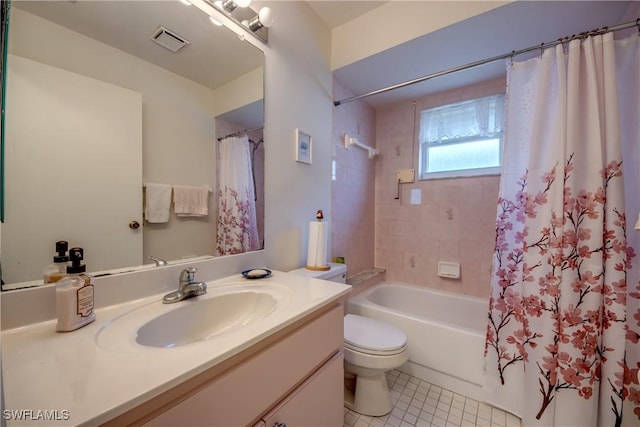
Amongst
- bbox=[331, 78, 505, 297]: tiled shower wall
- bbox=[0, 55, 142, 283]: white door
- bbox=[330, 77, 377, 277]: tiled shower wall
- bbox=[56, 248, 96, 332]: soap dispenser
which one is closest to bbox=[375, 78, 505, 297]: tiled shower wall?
bbox=[331, 78, 505, 297]: tiled shower wall

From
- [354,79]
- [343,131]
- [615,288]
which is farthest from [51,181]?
[615,288]

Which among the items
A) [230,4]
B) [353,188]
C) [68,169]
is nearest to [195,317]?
[68,169]

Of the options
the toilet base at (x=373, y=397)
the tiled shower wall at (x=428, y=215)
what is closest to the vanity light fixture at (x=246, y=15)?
the tiled shower wall at (x=428, y=215)

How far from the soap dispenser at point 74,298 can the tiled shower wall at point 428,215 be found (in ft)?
7.27

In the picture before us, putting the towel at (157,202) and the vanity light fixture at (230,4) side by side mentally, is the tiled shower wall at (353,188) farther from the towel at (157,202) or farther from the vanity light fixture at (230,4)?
the towel at (157,202)

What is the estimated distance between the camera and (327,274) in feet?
4.75

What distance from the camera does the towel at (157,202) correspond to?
3.02 ft

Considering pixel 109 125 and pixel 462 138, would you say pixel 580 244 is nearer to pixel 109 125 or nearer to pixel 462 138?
pixel 462 138

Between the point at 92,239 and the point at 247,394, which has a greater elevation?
the point at 92,239

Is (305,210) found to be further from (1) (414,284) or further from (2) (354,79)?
(1) (414,284)

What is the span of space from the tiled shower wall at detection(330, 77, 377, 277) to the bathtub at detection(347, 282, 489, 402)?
1.31ft

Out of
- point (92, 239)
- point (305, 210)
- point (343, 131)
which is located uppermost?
point (343, 131)

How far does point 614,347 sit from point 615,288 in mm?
255

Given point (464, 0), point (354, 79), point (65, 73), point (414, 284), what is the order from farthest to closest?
point (414, 284)
point (354, 79)
point (464, 0)
point (65, 73)
